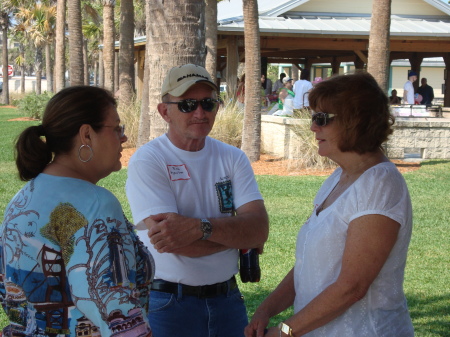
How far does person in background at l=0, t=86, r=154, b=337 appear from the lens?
2.00 metres

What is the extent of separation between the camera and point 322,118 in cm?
264

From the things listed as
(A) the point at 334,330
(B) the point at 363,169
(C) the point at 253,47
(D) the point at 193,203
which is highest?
(C) the point at 253,47

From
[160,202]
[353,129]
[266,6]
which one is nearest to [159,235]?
[160,202]

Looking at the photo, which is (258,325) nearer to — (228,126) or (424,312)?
(424,312)

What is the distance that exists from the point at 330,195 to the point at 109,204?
109 centimetres

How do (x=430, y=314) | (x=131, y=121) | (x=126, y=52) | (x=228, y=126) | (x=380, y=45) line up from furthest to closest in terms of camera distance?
1. (x=126, y=52)
2. (x=131, y=121)
3. (x=228, y=126)
4. (x=380, y=45)
5. (x=430, y=314)

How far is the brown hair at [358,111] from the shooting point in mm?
2564

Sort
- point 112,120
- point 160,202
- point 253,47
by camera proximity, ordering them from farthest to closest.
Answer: point 253,47 → point 160,202 → point 112,120

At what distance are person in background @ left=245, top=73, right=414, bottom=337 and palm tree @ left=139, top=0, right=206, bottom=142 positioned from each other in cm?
218

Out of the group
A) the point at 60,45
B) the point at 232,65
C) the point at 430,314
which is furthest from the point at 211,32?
the point at 60,45

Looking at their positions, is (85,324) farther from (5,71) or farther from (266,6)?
(5,71)

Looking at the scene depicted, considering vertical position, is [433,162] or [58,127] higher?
[58,127]

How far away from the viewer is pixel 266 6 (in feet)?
87.7

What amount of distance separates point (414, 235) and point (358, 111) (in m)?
6.03
